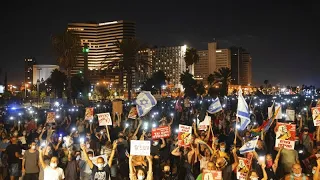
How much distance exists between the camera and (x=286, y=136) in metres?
9.85

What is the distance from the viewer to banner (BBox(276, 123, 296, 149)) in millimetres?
9789

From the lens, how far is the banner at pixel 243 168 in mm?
8703

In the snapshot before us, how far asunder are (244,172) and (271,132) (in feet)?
26.5

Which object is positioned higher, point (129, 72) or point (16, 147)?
point (129, 72)

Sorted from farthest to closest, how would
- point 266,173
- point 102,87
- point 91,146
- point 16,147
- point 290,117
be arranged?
point 102,87, point 290,117, point 91,146, point 16,147, point 266,173

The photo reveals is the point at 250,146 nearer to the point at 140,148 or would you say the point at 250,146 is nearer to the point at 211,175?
the point at 211,175

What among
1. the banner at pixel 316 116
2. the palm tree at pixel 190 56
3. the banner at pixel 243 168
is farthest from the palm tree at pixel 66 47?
the palm tree at pixel 190 56

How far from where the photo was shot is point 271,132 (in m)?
16.4

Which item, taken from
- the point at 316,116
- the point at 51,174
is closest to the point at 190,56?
the point at 316,116

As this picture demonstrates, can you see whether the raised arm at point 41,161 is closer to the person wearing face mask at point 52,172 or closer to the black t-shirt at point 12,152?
the person wearing face mask at point 52,172

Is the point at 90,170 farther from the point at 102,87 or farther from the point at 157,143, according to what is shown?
the point at 102,87

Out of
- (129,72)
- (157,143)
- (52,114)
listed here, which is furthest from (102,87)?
(157,143)

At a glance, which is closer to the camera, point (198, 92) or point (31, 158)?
point (31, 158)

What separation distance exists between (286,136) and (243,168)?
1.73 metres
